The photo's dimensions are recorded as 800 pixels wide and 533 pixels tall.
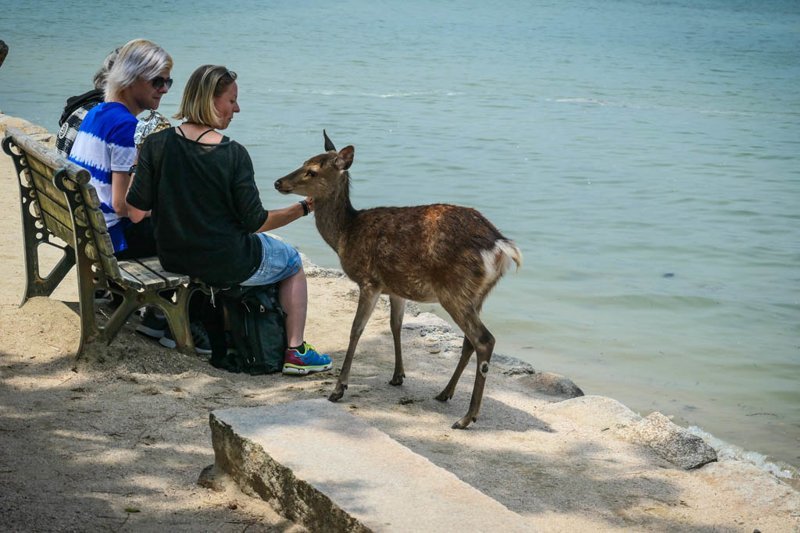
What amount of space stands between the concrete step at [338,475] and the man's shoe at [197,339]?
66.0 inches

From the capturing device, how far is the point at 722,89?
28.2 metres

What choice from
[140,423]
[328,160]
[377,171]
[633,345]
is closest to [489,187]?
[377,171]

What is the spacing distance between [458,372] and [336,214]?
1.15 meters

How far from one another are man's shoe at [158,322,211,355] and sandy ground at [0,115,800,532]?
93mm

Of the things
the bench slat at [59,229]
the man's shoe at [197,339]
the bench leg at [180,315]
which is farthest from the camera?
the man's shoe at [197,339]

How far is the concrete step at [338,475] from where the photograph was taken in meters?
3.83

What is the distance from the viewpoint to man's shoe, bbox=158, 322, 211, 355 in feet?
20.7

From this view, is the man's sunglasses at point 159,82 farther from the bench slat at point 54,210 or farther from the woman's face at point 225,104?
the bench slat at point 54,210

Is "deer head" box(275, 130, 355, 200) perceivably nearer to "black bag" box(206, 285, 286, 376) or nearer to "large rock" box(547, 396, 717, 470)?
"black bag" box(206, 285, 286, 376)

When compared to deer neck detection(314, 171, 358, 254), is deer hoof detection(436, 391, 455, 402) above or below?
below

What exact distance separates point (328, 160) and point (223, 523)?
2.54m

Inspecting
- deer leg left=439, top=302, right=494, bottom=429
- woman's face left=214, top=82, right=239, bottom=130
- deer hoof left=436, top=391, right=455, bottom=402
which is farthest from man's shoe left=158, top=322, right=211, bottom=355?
deer leg left=439, top=302, right=494, bottom=429

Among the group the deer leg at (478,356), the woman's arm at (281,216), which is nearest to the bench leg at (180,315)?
the woman's arm at (281,216)

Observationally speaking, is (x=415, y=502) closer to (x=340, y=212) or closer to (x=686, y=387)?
(x=340, y=212)
